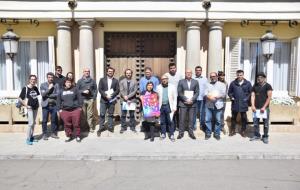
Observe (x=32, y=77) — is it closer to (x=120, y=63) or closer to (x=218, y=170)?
(x=120, y=63)

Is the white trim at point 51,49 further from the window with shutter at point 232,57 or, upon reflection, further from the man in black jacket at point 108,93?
the window with shutter at point 232,57

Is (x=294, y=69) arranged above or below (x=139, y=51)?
below

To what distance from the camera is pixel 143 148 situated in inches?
286

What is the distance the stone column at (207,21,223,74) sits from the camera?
942cm

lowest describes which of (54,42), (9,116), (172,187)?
(172,187)

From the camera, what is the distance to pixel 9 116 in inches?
355

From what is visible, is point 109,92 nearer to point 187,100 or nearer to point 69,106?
point 69,106

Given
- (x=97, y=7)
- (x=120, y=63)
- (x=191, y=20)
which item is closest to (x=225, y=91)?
(x=191, y=20)

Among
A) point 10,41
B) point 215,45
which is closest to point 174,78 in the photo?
point 215,45

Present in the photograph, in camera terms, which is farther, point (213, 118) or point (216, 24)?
point (216, 24)

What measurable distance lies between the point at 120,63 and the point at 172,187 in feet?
19.6

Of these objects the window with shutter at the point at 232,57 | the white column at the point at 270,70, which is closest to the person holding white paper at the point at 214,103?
the window with shutter at the point at 232,57

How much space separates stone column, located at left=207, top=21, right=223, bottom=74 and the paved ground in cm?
389

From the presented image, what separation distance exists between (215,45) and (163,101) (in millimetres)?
2837
